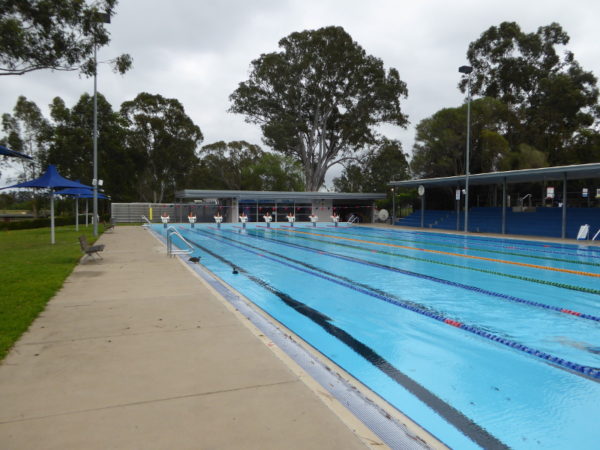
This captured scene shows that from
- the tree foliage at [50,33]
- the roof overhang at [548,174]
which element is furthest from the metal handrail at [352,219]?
the tree foliage at [50,33]

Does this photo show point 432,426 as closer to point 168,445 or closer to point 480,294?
point 168,445

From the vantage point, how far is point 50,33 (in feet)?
35.3

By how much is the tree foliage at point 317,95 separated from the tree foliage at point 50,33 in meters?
28.4

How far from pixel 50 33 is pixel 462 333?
39.9 feet

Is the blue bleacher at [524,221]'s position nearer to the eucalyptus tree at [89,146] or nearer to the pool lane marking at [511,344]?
the pool lane marking at [511,344]

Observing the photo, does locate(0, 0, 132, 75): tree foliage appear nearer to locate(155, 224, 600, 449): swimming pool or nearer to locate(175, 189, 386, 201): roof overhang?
locate(155, 224, 600, 449): swimming pool

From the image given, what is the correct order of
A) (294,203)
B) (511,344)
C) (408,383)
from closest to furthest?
(408,383), (511,344), (294,203)

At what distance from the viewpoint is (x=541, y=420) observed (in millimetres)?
3113

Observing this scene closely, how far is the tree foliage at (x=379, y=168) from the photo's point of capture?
41.0 metres

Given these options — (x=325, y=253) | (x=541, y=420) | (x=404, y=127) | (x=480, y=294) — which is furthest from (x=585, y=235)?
(x=404, y=127)

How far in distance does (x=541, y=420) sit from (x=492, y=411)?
1.11ft

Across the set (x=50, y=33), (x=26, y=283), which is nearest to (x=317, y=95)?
(x=50, y=33)

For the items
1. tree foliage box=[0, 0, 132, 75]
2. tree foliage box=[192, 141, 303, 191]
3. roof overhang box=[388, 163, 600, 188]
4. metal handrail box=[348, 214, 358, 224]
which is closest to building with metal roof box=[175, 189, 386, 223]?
metal handrail box=[348, 214, 358, 224]

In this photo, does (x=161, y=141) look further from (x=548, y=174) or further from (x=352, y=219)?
(x=548, y=174)
